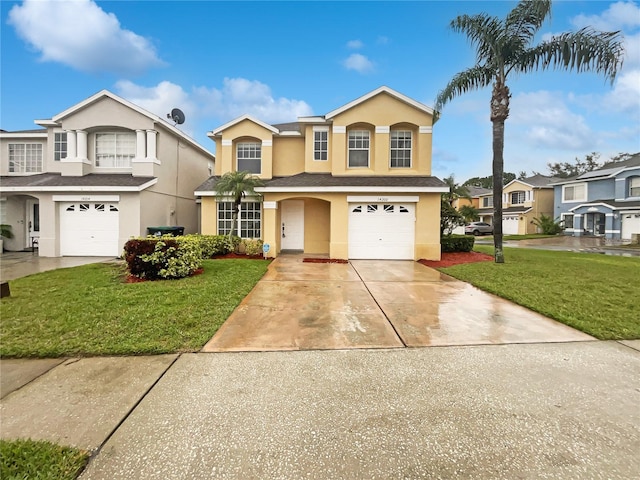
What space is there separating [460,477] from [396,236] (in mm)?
11434

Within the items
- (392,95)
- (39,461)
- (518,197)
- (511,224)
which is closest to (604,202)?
(511,224)

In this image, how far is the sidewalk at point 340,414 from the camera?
2186 millimetres

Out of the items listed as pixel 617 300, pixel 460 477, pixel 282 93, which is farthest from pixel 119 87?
pixel 617 300

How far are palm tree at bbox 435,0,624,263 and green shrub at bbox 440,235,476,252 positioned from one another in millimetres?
2360

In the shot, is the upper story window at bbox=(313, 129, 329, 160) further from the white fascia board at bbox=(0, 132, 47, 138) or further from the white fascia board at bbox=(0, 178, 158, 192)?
the white fascia board at bbox=(0, 132, 47, 138)

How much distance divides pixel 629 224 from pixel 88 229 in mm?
38741

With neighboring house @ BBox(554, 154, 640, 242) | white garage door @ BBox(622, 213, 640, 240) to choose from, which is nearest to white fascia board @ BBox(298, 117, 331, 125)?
neighboring house @ BBox(554, 154, 640, 242)

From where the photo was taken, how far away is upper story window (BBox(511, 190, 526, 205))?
37.6m

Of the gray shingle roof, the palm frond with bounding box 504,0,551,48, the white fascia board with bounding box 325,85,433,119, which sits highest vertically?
the palm frond with bounding box 504,0,551,48

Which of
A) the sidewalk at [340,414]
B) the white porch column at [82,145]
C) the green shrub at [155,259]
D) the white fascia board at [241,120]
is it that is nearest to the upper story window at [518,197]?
the white fascia board at [241,120]

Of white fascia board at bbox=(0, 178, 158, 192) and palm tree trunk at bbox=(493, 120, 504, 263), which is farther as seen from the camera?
white fascia board at bbox=(0, 178, 158, 192)

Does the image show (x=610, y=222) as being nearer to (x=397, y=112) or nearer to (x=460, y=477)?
(x=397, y=112)

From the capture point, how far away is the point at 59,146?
14.9 meters

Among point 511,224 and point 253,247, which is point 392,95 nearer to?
point 253,247
